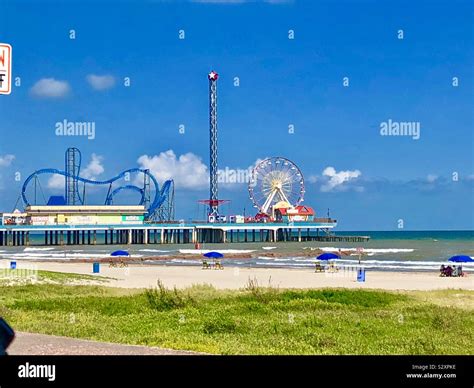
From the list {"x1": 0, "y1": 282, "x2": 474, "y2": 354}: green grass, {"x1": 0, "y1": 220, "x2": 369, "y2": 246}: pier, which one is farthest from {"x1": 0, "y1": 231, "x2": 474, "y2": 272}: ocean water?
{"x1": 0, "y1": 282, "x2": 474, "y2": 354}: green grass

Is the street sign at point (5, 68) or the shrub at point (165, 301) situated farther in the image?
the shrub at point (165, 301)

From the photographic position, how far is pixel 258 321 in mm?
14984

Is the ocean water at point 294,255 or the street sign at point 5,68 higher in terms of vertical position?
the street sign at point 5,68

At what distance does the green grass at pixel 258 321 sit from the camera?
1203cm

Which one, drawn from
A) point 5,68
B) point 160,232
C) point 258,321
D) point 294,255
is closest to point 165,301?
point 258,321

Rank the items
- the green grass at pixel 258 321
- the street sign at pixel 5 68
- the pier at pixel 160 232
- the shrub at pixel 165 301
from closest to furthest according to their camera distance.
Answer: the street sign at pixel 5 68 → the green grass at pixel 258 321 → the shrub at pixel 165 301 → the pier at pixel 160 232

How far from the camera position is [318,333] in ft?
43.8

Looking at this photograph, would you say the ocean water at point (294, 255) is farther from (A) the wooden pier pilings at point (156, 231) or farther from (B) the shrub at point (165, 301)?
(B) the shrub at point (165, 301)

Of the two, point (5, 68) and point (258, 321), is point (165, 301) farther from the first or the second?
point (5, 68)

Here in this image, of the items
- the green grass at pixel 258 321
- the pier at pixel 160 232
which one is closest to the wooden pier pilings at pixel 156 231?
the pier at pixel 160 232

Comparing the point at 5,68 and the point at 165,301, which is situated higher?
the point at 5,68

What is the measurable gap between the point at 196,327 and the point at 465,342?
4.90 meters

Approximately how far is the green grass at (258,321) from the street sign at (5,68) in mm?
5555

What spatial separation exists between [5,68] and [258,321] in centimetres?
988
